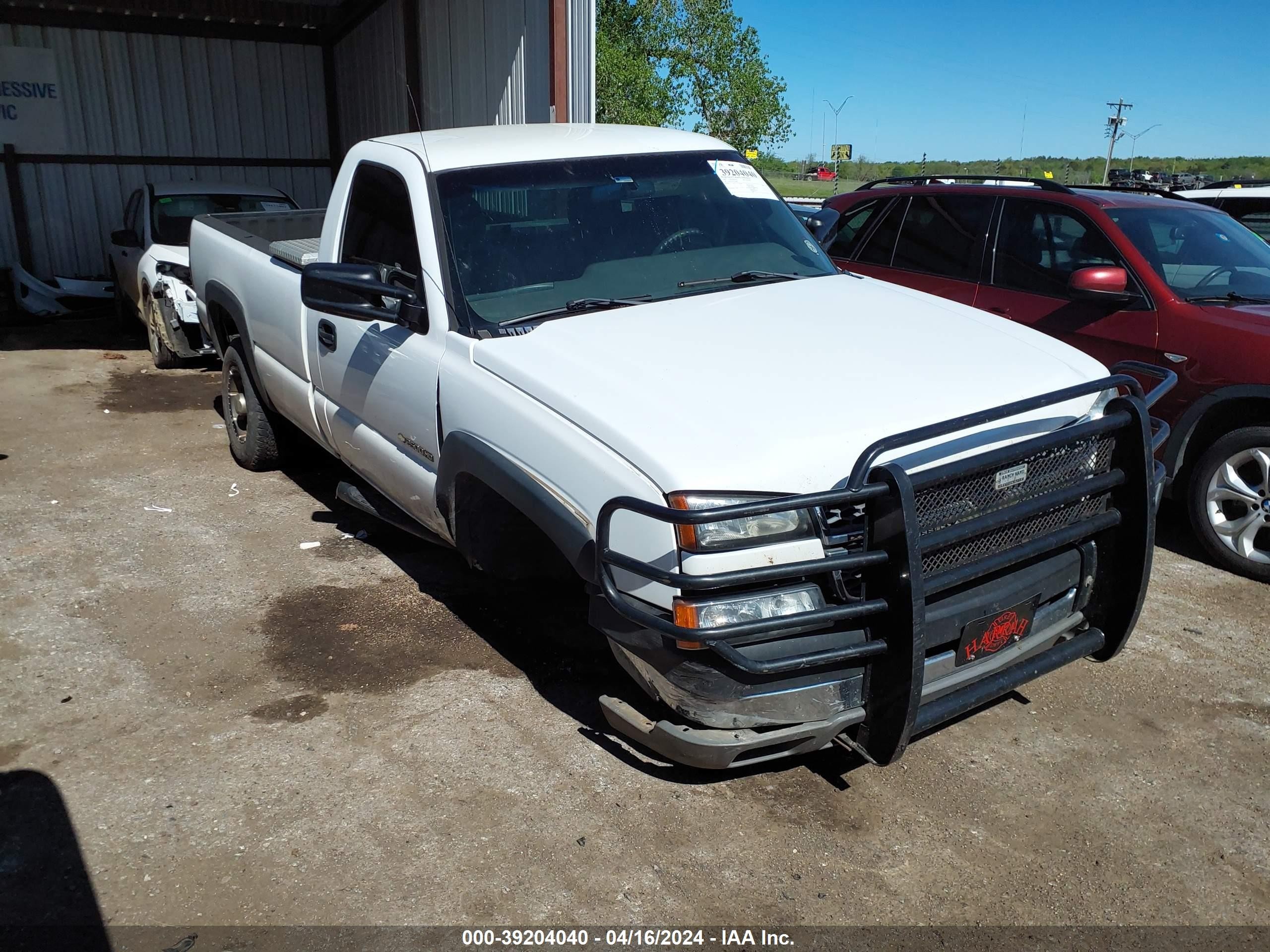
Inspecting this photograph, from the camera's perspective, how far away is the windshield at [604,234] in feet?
13.0

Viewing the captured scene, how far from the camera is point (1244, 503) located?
16.9 ft

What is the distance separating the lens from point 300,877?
9.82ft

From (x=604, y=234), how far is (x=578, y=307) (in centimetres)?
50

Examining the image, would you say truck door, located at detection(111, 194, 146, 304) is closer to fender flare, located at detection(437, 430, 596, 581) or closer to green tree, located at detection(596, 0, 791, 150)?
fender flare, located at detection(437, 430, 596, 581)

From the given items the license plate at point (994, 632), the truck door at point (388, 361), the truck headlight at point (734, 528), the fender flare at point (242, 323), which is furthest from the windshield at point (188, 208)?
the license plate at point (994, 632)

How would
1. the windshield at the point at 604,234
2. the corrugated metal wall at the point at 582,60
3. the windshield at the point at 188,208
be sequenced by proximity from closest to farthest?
the windshield at the point at 604,234
the corrugated metal wall at the point at 582,60
the windshield at the point at 188,208

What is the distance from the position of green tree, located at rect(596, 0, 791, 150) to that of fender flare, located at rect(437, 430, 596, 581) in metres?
44.1

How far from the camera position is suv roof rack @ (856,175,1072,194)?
20.6 ft

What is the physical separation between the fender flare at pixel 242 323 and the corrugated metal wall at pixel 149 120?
1076 centimetres

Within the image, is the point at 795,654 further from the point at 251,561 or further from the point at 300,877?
the point at 251,561

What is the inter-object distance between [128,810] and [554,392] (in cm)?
196

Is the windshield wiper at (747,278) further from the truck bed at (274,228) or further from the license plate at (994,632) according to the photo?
the truck bed at (274,228)

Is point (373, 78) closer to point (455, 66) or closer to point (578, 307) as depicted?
point (455, 66)

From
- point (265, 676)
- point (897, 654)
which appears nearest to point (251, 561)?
point (265, 676)
